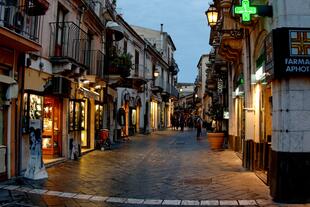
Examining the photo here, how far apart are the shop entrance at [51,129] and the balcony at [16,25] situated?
3.78 metres

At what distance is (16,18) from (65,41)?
173 inches

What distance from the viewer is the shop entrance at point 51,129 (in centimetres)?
1490

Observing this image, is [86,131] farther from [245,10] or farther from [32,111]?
[245,10]

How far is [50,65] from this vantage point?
13781mm

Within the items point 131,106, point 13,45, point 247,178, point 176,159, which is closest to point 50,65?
point 13,45

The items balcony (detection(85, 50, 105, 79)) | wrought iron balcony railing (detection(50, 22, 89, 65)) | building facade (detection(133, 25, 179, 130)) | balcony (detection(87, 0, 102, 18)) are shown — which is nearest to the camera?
wrought iron balcony railing (detection(50, 22, 89, 65))

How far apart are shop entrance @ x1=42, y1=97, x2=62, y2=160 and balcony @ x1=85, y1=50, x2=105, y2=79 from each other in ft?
11.7

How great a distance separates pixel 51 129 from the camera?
15.0 m

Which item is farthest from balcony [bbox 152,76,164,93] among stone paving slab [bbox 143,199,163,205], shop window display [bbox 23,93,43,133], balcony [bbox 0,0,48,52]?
stone paving slab [bbox 143,199,163,205]

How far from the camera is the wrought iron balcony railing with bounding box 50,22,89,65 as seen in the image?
1413 centimetres

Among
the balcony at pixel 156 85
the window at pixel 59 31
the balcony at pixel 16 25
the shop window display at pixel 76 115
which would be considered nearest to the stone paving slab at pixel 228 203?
the balcony at pixel 16 25

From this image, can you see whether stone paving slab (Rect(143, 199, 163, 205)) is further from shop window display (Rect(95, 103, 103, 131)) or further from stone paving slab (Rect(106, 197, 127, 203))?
shop window display (Rect(95, 103, 103, 131))

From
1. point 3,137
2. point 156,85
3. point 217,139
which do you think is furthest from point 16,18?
point 156,85

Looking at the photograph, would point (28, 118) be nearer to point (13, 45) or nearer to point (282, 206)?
point (13, 45)
